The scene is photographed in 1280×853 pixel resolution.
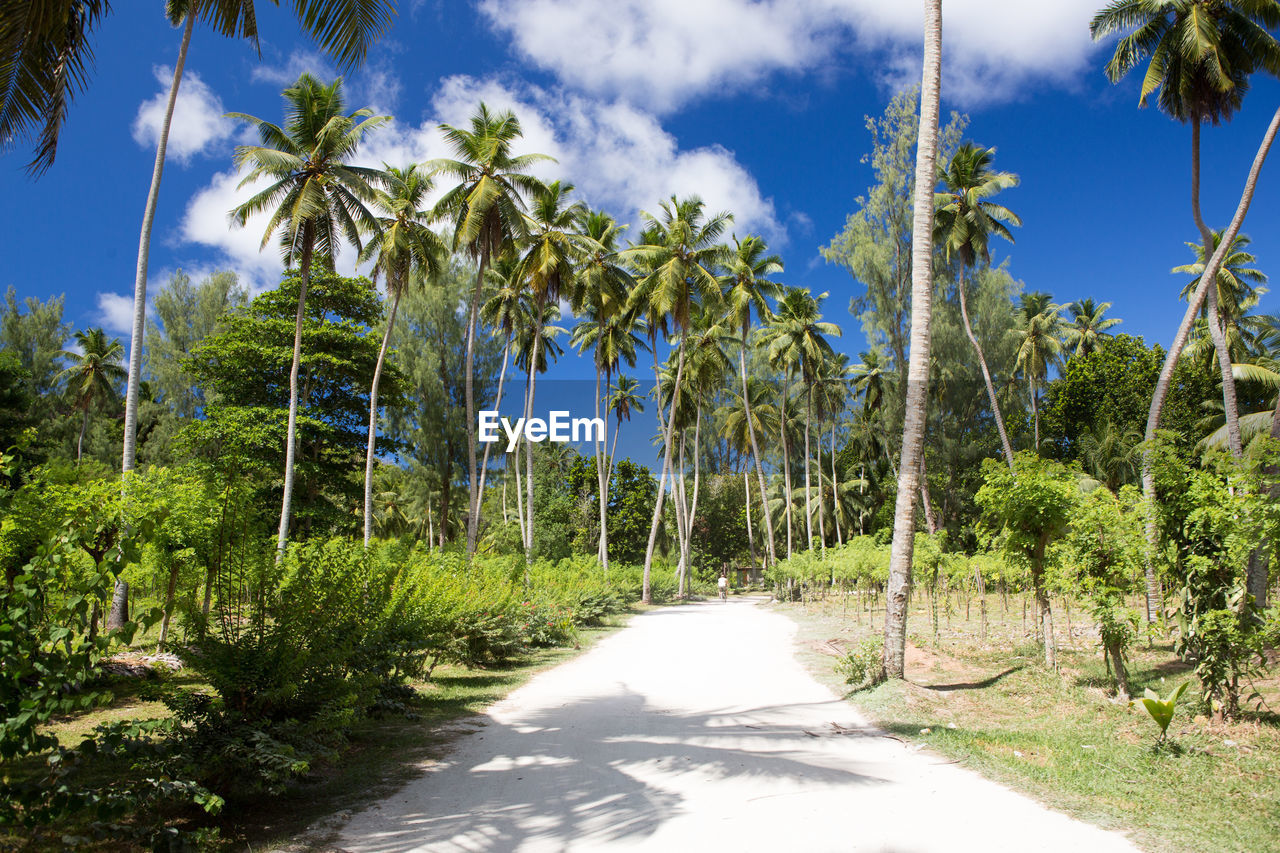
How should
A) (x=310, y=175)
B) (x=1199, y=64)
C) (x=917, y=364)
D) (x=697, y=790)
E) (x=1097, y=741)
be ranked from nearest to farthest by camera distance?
(x=697, y=790)
(x=1097, y=741)
(x=917, y=364)
(x=1199, y=64)
(x=310, y=175)

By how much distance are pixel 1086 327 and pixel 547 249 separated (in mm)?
35371

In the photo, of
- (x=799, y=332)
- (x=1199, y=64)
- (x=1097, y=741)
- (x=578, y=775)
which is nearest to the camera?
(x=578, y=775)

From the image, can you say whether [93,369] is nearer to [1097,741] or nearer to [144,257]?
[144,257]

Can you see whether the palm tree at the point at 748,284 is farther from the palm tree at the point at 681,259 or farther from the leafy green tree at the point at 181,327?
the leafy green tree at the point at 181,327

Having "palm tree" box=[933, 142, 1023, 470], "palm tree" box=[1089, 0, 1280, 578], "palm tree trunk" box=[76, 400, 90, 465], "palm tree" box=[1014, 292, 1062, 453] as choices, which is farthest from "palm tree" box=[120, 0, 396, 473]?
"palm tree" box=[1014, 292, 1062, 453]

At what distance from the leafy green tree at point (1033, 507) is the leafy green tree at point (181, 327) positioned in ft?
113

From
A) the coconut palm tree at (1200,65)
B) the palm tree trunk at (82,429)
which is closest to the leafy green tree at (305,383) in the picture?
the palm tree trunk at (82,429)

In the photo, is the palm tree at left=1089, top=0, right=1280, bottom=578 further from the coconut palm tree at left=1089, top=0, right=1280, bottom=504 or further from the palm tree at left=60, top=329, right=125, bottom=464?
the palm tree at left=60, top=329, right=125, bottom=464

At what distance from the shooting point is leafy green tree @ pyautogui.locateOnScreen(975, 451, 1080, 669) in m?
9.29

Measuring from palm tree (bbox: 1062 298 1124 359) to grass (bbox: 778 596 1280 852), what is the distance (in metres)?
34.8

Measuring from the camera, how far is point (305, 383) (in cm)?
2523

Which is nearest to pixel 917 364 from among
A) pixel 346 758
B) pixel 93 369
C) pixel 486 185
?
pixel 346 758

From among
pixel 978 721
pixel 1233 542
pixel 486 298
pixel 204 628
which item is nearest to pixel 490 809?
pixel 204 628

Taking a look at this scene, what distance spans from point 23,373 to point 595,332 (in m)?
22.6
